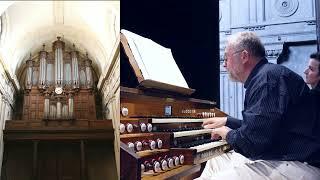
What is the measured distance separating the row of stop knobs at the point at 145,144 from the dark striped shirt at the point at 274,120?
263mm

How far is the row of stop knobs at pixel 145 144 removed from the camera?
1100mm

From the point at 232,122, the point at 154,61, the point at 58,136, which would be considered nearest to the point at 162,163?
the point at 232,122

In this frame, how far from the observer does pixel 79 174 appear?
4.84 feet

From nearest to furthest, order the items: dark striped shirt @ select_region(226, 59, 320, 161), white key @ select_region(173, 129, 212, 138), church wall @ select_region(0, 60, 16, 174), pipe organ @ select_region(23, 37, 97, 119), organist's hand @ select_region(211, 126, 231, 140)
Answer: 1. dark striped shirt @ select_region(226, 59, 320, 161)
2. organist's hand @ select_region(211, 126, 231, 140)
3. white key @ select_region(173, 129, 212, 138)
4. church wall @ select_region(0, 60, 16, 174)
5. pipe organ @ select_region(23, 37, 97, 119)

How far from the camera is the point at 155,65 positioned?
138 centimetres

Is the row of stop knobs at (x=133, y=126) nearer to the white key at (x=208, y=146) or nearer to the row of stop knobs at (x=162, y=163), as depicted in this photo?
the row of stop knobs at (x=162, y=163)

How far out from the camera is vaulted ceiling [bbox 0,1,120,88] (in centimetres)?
148

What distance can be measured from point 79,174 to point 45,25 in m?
0.73

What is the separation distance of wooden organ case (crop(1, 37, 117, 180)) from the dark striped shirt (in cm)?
64

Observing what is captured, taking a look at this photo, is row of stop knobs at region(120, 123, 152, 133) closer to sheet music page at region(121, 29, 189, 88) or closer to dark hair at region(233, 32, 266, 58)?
sheet music page at region(121, 29, 189, 88)

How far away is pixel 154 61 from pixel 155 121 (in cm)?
28

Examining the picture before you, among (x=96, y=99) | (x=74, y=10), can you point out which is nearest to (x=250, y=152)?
(x=96, y=99)

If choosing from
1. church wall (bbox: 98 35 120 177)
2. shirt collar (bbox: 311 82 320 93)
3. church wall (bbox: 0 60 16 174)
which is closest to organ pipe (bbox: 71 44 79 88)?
church wall (bbox: 98 35 120 177)

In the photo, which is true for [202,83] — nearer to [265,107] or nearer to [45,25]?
[265,107]
